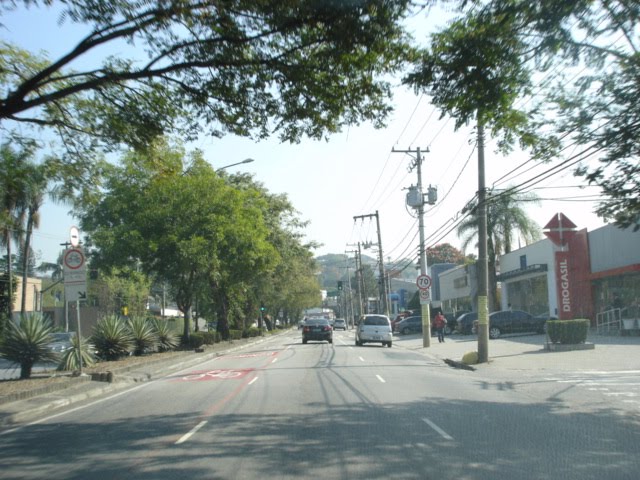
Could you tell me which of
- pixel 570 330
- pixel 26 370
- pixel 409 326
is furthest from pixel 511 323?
pixel 26 370

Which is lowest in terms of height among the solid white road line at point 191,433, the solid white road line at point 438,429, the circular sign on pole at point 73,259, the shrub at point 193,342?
the solid white road line at point 438,429

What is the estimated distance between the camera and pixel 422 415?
10.4 metres

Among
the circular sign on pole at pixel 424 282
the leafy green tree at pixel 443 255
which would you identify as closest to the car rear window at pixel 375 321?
the circular sign on pole at pixel 424 282

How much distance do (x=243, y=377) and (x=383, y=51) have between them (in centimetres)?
1005

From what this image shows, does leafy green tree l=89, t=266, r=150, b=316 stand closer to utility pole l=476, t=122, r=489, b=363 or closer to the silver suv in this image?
the silver suv

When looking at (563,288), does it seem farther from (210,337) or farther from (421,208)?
(210,337)

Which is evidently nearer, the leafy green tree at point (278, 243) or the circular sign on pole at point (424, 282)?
the circular sign on pole at point (424, 282)

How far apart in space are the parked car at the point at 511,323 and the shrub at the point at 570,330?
37.2ft

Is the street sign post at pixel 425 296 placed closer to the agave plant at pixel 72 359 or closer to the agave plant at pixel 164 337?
the agave plant at pixel 164 337

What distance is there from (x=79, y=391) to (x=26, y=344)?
12.0 ft

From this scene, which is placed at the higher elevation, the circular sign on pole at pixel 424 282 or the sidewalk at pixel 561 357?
the circular sign on pole at pixel 424 282

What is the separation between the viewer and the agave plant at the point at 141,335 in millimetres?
24734

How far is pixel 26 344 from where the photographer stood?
17125 millimetres

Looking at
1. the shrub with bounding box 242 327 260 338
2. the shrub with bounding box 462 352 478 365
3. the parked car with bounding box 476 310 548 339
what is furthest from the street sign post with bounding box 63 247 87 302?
the shrub with bounding box 242 327 260 338
